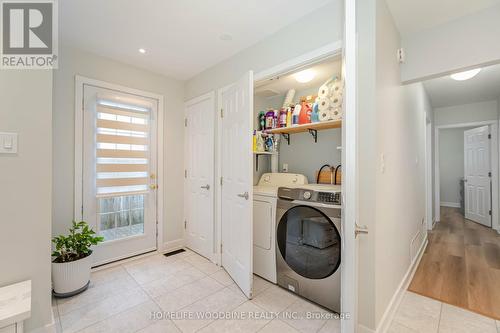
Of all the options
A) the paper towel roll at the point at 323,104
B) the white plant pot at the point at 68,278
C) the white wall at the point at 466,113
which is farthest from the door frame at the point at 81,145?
the white wall at the point at 466,113

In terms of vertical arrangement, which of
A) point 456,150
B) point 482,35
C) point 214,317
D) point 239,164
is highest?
point 482,35

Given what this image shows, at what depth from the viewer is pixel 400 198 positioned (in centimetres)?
196

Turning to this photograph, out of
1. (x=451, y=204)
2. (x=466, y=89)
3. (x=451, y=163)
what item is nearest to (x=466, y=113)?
(x=466, y=89)

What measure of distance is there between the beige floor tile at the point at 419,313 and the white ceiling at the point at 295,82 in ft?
7.47

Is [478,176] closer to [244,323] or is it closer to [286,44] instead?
[286,44]

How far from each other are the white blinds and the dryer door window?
193 centimetres

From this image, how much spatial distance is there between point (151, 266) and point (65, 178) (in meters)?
1.35

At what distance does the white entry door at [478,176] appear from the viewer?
4.16 m


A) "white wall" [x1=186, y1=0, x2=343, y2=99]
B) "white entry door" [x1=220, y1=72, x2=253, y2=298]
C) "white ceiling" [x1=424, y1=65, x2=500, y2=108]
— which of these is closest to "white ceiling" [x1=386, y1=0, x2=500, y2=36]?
"white wall" [x1=186, y1=0, x2=343, y2=99]

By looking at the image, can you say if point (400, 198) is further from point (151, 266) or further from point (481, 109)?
point (481, 109)

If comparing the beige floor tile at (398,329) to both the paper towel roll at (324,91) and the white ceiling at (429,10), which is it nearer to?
the paper towel roll at (324,91)

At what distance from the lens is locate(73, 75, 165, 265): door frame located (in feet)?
7.50

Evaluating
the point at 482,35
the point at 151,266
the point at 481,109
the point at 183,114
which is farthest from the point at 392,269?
the point at 481,109

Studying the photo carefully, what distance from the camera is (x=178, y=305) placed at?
1802 mm
